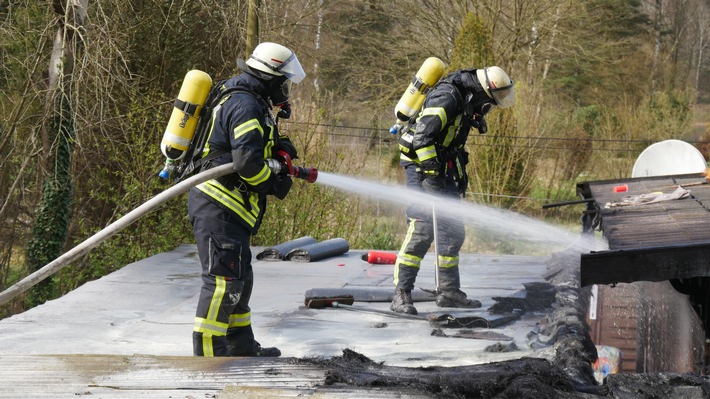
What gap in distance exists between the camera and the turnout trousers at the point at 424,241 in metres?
6.73

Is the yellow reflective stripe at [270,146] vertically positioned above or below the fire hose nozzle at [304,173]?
above

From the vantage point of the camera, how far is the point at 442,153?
21.9 ft

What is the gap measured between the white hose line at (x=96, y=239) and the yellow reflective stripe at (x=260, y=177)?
18 cm

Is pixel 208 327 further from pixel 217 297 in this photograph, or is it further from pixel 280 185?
pixel 280 185

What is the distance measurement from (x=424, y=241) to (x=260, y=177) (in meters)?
2.26

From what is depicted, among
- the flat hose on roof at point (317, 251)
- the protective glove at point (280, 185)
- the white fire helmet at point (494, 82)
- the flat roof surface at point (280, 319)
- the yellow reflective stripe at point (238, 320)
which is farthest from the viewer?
the flat hose on roof at point (317, 251)

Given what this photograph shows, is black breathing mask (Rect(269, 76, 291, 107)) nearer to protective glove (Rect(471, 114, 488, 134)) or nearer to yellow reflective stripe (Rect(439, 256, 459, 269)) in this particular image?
protective glove (Rect(471, 114, 488, 134))

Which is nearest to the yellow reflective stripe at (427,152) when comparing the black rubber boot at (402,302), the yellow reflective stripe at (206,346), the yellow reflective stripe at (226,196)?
the black rubber boot at (402,302)

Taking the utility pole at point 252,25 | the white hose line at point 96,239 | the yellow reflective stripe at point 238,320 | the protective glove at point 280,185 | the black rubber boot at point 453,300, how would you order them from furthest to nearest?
1. the utility pole at point 252,25
2. the black rubber boot at point 453,300
3. the yellow reflective stripe at point 238,320
4. the protective glove at point 280,185
5. the white hose line at point 96,239

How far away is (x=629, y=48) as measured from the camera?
2936 cm

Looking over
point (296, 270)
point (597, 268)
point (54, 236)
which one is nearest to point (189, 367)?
point (597, 268)

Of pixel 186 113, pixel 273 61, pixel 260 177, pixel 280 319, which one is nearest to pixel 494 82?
pixel 273 61

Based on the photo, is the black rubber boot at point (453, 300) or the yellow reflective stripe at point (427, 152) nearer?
the yellow reflective stripe at point (427, 152)

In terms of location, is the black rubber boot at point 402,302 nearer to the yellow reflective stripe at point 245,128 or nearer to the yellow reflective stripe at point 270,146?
the yellow reflective stripe at point 270,146
